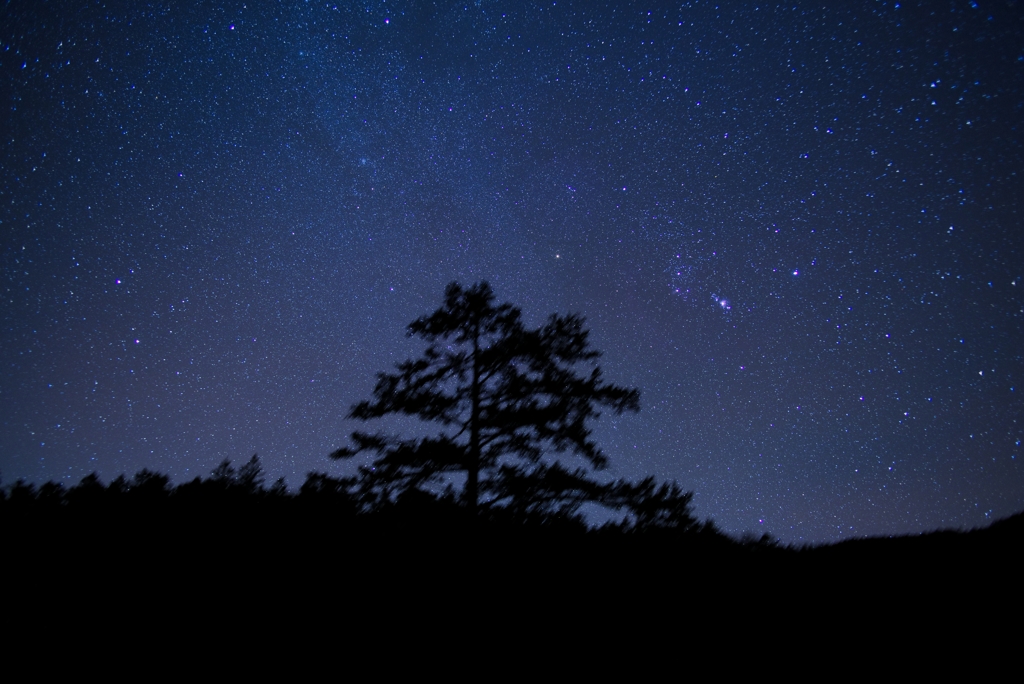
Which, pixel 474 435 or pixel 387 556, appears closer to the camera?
pixel 387 556

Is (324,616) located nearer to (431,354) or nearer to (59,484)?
(59,484)

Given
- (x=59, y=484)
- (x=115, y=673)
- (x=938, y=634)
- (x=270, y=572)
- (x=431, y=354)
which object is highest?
(x=431, y=354)

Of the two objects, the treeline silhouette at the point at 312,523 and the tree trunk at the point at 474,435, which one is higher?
the tree trunk at the point at 474,435

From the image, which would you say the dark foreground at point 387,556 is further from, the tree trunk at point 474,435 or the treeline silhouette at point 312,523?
the tree trunk at point 474,435

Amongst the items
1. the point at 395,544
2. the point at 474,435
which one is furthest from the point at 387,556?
the point at 474,435

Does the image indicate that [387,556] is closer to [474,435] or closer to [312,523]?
[312,523]

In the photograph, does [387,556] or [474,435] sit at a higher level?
[474,435]

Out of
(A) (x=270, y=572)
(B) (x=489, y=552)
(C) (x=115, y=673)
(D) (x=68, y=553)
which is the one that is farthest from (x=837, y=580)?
(D) (x=68, y=553)

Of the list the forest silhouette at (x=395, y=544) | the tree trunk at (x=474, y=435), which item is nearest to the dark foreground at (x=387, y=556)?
the forest silhouette at (x=395, y=544)

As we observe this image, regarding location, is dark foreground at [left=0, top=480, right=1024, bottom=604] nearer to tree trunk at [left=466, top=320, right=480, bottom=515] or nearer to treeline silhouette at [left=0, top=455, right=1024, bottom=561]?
treeline silhouette at [left=0, top=455, right=1024, bottom=561]

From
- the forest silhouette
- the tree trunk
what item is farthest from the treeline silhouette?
the tree trunk

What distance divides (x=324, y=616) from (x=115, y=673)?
90 cm

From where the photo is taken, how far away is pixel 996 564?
12.6 ft

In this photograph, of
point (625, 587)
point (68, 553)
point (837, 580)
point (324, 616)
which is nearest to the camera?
point (324, 616)
